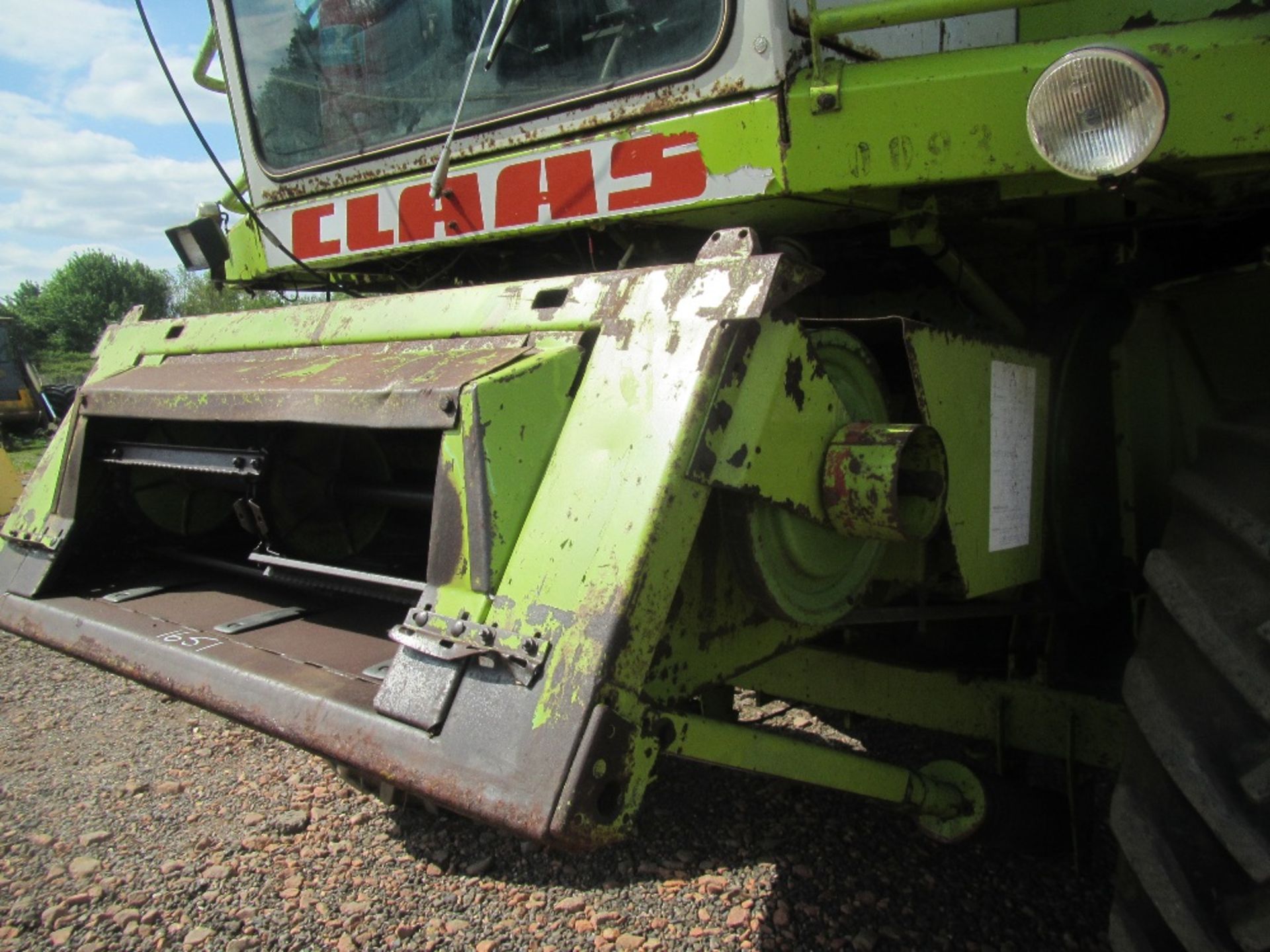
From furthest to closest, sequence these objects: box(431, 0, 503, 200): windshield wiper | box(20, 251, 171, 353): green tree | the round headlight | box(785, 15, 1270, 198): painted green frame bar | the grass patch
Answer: box(20, 251, 171, 353): green tree
the grass patch
box(431, 0, 503, 200): windshield wiper
box(785, 15, 1270, 198): painted green frame bar
the round headlight

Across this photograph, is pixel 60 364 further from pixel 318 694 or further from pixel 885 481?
pixel 885 481

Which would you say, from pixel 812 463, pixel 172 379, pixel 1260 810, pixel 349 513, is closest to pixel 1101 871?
pixel 1260 810

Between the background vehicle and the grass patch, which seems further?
the grass patch

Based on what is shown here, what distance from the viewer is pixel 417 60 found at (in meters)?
2.37

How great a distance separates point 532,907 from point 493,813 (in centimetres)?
102

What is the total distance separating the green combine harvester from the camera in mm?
1335

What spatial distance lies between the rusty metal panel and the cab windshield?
69cm

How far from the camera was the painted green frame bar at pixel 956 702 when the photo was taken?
2012 millimetres

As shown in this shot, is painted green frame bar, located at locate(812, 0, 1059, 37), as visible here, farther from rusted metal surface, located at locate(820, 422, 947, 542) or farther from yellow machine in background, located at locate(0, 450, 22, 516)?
yellow machine in background, located at locate(0, 450, 22, 516)

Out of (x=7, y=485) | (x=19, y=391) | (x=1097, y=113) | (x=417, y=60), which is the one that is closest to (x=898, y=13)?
(x=1097, y=113)

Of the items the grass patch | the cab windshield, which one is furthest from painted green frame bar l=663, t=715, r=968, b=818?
the grass patch

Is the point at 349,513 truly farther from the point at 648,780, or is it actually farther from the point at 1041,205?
the point at 1041,205

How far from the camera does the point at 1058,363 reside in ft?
6.82

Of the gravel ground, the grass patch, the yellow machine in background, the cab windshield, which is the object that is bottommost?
the grass patch
